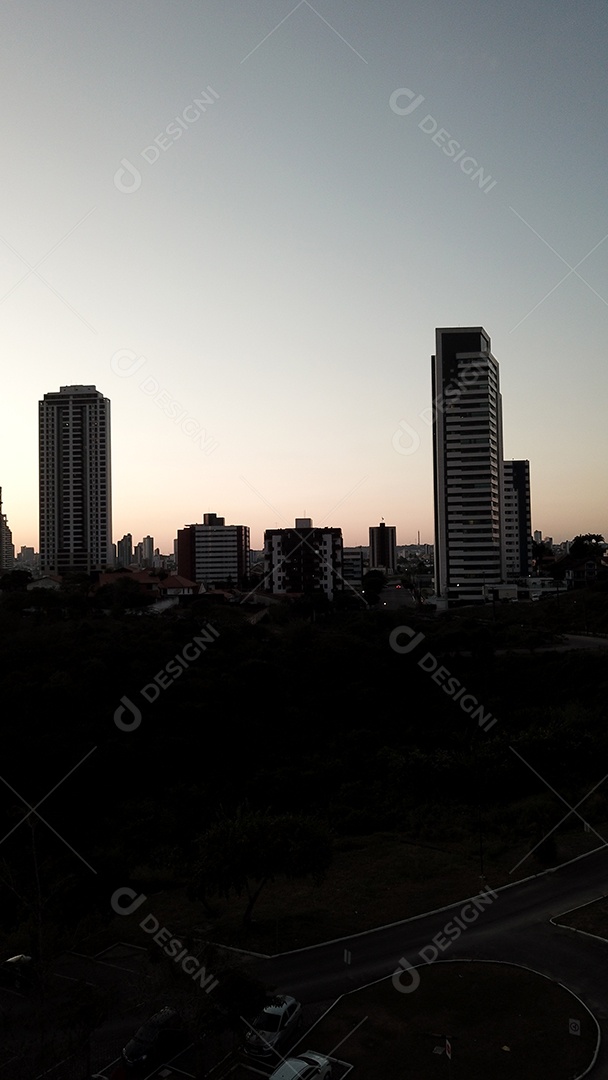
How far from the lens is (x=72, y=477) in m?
93.5

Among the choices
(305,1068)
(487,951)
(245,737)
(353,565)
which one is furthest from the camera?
(353,565)

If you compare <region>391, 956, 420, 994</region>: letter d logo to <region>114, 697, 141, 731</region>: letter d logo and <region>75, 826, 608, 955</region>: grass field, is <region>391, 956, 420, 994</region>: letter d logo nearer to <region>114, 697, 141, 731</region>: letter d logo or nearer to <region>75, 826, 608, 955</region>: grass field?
<region>75, 826, 608, 955</region>: grass field

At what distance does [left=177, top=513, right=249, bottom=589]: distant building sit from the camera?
108 m

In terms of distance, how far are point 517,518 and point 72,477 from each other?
59808 mm

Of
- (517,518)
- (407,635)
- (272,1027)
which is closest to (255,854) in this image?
(272,1027)

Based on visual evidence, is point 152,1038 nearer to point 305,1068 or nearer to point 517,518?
point 305,1068

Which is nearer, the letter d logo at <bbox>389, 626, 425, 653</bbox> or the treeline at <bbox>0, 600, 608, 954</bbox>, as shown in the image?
the treeline at <bbox>0, 600, 608, 954</bbox>

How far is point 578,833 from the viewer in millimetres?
19203

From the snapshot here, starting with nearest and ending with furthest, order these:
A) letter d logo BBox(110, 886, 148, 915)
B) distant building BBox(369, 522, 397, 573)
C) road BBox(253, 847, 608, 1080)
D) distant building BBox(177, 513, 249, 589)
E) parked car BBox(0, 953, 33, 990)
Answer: road BBox(253, 847, 608, 1080) → parked car BBox(0, 953, 33, 990) → letter d logo BBox(110, 886, 148, 915) → distant building BBox(177, 513, 249, 589) → distant building BBox(369, 522, 397, 573)

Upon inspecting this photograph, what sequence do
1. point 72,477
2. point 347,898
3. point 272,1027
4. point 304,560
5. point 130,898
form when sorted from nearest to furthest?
point 272,1027 → point 347,898 → point 130,898 → point 304,560 → point 72,477

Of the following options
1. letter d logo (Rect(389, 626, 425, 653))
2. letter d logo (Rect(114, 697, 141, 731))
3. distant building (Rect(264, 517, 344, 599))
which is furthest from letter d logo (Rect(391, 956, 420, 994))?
distant building (Rect(264, 517, 344, 599))

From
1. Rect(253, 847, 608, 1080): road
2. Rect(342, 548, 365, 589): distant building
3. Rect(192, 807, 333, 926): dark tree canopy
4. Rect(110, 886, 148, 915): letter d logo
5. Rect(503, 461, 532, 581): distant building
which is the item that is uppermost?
Rect(503, 461, 532, 581): distant building

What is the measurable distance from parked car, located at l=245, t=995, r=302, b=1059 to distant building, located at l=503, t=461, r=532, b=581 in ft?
277

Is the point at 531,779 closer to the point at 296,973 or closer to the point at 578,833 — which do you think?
the point at 578,833
